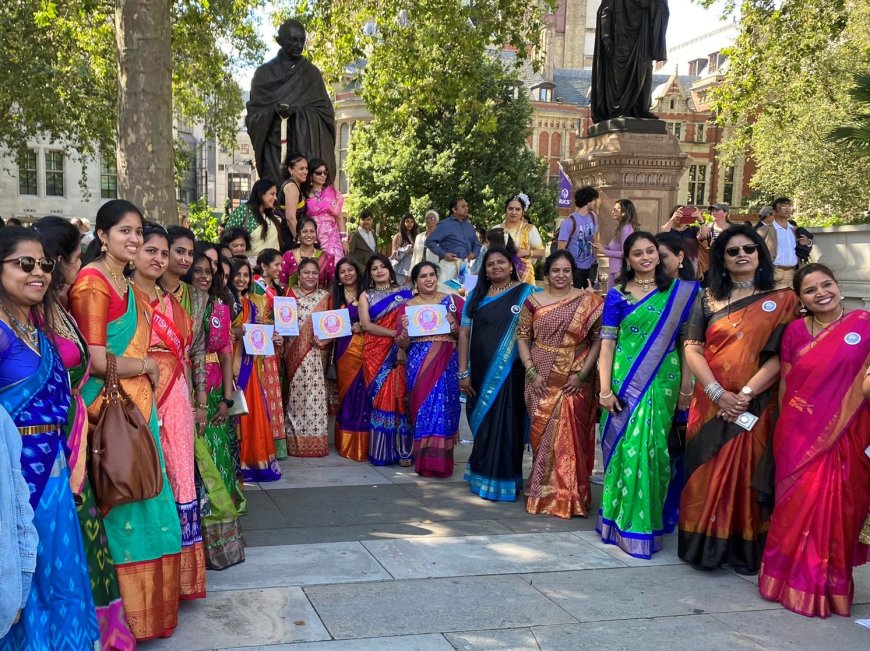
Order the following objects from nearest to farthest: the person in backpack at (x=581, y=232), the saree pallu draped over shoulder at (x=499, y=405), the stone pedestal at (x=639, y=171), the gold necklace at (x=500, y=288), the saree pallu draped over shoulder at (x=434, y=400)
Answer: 1. the saree pallu draped over shoulder at (x=499, y=405)
2. the gold necklace at (x=500, y=288)
3. the saree pallu draped over shoulder at (x=434, y=400)
4. the person in backpack at (x=581, y=232)
5. the stone pedestal at (x=639, y=171)

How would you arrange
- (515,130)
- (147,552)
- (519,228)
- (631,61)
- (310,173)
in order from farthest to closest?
(515,130)
(631,61)
(519,228)
(310,173)
(147,552)

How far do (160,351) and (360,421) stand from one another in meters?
3.47

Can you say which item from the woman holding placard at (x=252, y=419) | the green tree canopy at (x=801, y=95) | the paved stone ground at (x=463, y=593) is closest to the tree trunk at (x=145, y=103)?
the woman holding placard at (x=252, y=419)

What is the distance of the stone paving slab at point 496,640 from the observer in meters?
3.77

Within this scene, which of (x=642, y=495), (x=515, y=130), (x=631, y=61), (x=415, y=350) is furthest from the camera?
(x=515, y=130)

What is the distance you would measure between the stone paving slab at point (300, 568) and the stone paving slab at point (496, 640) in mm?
767

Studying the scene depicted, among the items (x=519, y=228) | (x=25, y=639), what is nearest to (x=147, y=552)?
(x=25, y=639)

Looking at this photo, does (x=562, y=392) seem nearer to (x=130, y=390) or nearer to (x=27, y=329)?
(x=130, y=390)

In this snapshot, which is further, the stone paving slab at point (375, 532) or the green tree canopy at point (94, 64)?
the green tree canopy at point (94, 64)

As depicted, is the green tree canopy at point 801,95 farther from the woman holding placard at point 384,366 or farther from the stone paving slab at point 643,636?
the stone paving slab at point 643,636

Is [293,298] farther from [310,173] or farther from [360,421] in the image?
[310,173]

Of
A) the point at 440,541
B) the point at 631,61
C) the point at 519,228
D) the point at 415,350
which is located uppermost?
the point at 631,61

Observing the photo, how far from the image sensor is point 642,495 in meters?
5.03

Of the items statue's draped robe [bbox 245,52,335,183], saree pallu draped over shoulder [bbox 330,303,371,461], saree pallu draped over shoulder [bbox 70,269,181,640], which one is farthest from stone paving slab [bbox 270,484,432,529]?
statue's draped robe [bbox 245,52,335,183]
